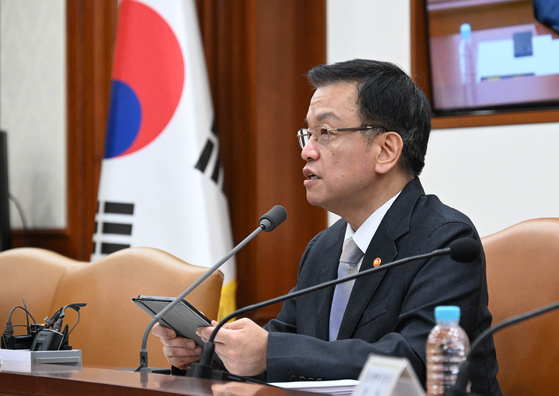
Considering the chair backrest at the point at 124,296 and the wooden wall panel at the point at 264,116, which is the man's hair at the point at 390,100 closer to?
the chair backrest at the point at 124,296

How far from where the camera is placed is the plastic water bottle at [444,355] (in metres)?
1.01

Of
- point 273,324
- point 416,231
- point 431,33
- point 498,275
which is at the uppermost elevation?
point 431,33

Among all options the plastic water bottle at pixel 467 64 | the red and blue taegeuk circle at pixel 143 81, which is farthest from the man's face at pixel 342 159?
the red and blue taegeuk circle at pixel 143 81

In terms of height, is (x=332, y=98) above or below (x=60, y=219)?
above

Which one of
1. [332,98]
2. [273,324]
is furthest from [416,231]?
[273,324]

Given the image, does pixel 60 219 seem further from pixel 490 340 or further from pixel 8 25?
pixel 490 340

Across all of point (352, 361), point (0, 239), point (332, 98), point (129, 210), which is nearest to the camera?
point (352, 361)

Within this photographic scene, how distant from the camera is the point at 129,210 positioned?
2768 mm

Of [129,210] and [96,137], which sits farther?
[96,137]

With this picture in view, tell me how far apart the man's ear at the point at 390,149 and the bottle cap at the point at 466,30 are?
0.98 metres

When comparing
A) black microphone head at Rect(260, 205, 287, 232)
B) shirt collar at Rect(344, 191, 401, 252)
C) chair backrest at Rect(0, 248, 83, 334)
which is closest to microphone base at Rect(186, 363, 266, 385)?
black microphone head at Rect(260, 205, 287, 232)

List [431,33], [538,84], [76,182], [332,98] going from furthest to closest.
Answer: [76,182]
[431,33]
[538,84]
[332,98]

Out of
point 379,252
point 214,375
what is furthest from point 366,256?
point 214,375

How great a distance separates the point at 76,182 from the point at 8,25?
105 centimetres
